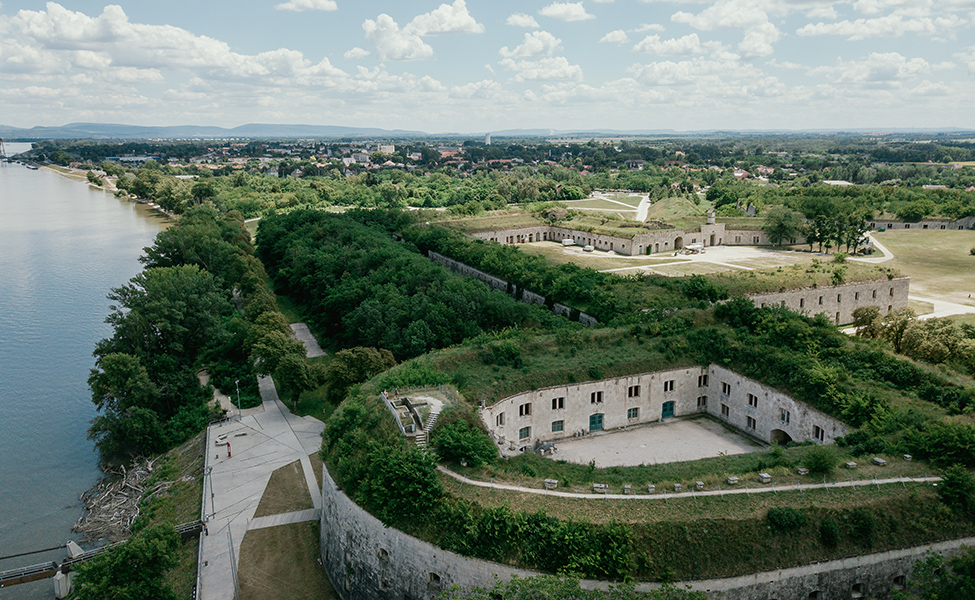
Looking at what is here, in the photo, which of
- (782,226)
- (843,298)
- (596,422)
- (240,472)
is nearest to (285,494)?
(240,472)

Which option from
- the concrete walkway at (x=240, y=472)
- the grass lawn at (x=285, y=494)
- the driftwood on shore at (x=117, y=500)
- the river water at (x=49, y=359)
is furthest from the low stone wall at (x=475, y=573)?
the river water at (x=49, y=359)

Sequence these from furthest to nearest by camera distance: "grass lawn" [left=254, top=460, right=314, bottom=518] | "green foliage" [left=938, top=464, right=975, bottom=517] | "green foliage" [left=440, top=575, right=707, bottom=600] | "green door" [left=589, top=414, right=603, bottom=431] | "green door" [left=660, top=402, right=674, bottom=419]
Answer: "green door" [left=660, top=402, right=674, bottom=419], "green door" [left=589, top=414, right=603, bottom=431], "grass lawn" [left=254, top=460, right=314, bottom=518], "green foliage" [left=938, top=464, right=975, bottom=517], "green foliage" [left=440, top=575, right=707, bottom=600]

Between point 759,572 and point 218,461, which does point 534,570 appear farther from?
point 218,461

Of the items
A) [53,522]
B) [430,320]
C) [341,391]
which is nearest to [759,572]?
[341,391]

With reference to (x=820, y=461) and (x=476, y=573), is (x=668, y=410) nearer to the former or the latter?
(x=820, y=461)

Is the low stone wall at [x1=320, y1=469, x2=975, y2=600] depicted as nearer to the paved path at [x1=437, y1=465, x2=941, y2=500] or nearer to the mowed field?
the paved path at [x1=437, y1=465, x2=941, y2=500]

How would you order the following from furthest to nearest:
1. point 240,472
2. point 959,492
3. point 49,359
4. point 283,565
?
point 49,359 → point 240,472 → point 283,565 → point 959,492

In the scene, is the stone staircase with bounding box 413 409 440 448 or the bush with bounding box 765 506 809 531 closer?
the bush with bounding box 765 506 809 531

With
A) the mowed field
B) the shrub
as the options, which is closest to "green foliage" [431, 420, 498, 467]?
the shrub
